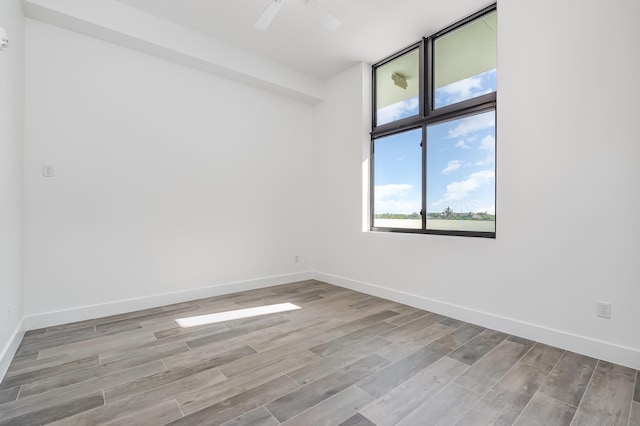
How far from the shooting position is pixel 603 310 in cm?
223

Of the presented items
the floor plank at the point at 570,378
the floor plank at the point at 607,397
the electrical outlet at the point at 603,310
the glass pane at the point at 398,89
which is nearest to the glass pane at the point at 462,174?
the glass pane at the point at 398,89

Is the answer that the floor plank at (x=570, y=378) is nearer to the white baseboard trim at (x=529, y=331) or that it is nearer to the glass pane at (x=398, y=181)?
the white baseboard trim at (x=529, y=331)

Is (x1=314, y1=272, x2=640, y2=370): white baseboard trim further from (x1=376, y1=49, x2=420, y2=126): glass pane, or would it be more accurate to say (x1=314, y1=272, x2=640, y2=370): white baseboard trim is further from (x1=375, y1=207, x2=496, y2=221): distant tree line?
(x1=376, y1=49, x2=420, y2=126): glass pane

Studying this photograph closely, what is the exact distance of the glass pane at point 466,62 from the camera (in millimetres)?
3066

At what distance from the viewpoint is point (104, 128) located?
310 cm

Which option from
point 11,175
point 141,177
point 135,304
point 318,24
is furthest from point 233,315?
point 318,24

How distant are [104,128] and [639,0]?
4.52 m

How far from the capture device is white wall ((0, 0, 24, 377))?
6.63ft

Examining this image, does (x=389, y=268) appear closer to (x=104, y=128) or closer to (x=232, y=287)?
(x=232, y=287)

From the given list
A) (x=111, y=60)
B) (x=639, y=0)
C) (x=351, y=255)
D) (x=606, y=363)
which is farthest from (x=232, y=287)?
(x=639, y=0)

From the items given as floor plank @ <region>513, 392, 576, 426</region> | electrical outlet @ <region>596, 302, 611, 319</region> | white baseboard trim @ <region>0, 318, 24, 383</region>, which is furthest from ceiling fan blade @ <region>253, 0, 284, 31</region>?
electrical outlet @ <region>596, 302, 611, 319</region>

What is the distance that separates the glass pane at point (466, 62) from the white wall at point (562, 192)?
293mm

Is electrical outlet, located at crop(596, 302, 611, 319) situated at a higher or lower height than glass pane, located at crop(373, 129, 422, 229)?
lower

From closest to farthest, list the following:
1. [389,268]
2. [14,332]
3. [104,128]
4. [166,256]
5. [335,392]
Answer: [335,392]
[14,332]
[104,128]
[166,256]
[389,268]
